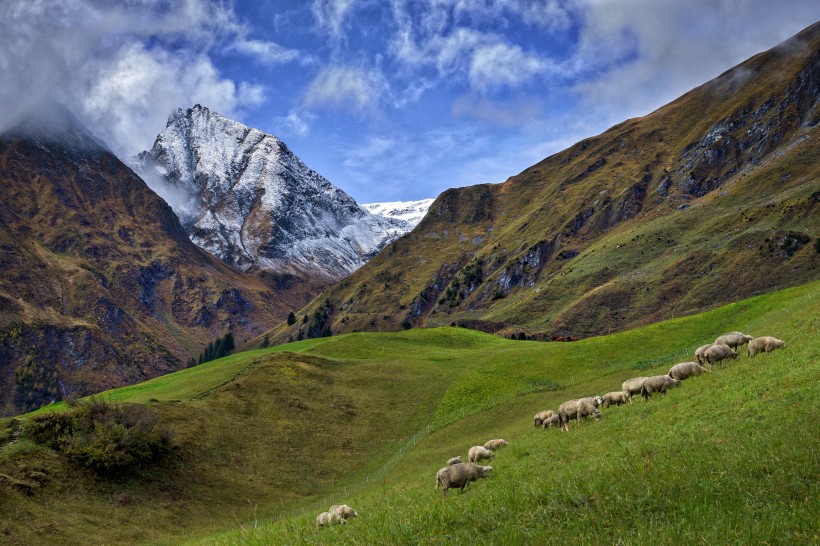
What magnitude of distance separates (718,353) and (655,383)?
5360 millimetres

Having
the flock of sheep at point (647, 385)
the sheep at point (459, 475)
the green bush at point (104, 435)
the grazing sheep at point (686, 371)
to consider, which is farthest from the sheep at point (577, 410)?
the green bush at point (104, 435)

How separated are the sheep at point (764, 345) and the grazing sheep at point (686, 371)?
2.94 meters

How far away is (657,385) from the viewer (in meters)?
28.7

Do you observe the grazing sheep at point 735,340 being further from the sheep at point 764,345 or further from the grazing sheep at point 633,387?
the grazing sheep at point 633,387

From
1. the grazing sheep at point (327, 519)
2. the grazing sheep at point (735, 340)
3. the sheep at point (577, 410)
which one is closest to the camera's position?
the grazing sheep at point (327, 519)

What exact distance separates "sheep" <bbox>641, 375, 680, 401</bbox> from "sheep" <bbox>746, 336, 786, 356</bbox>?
5.25m

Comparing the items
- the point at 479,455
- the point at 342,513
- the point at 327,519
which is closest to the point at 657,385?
the point at 479,455

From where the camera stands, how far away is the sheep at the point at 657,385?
2831cm

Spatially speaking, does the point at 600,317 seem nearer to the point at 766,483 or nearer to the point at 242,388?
the point at 242,388

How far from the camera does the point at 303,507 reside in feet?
121

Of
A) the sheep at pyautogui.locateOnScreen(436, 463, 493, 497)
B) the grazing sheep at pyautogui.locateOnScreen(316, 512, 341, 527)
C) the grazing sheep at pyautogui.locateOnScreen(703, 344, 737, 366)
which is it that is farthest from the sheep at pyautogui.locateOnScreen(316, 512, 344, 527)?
the grazing sheep at pyautogui.locateOnScreen(703, 344, 737, 366)

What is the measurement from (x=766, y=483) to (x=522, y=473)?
392 inches

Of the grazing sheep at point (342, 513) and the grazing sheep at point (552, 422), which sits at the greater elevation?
the grazing sheep at point (342, 513)

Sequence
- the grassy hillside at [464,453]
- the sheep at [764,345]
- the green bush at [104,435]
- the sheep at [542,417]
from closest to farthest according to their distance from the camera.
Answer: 1. the grassy hillside at [464,453]
2. the sheep at [764,345]
3. the sheep at [542,417]
4. the green bush at [104,435]
